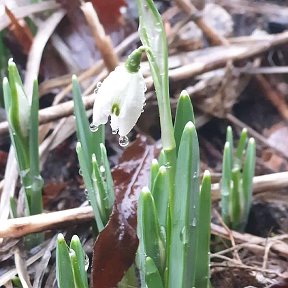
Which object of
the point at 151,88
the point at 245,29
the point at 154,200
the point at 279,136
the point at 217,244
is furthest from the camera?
the point at 245,29

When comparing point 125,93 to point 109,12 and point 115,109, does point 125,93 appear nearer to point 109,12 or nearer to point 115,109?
point 115,109

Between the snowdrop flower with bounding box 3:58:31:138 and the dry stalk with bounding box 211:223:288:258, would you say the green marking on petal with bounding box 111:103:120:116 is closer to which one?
the snowdrop flower with bounding box 3:58:31:138

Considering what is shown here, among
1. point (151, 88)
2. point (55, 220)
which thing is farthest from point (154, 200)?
point (151, 88)

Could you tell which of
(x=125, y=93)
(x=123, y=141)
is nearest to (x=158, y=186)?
(x=123, y=141)

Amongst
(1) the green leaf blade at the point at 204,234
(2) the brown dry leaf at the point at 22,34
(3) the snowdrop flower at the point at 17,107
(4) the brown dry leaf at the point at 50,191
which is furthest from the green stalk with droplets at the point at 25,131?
(2) the brown dry leaf at the point at 22,34

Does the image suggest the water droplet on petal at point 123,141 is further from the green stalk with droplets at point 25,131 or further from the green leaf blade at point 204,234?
the green stalk with droplets at point 25,131

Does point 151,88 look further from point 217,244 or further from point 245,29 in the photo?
point 245,29
